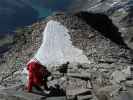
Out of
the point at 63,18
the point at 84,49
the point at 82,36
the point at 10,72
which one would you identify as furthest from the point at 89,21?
the point at 10,72

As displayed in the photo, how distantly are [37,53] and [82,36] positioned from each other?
6414 mm

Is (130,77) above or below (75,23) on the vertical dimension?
below

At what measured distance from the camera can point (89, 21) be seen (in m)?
59.0

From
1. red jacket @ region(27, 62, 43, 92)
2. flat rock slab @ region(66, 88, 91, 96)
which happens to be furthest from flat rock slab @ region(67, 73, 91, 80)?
red jacket @ region(27, 62, 43, 92)

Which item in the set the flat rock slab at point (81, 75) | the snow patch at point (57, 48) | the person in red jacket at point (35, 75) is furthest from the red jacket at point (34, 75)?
the snow patch at point (57, 48)

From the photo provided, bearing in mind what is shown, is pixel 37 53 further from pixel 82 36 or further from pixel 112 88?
pixel 112 88

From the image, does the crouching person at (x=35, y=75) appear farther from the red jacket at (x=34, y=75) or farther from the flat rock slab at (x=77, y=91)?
the flat rock slab at (x=77, y=91)

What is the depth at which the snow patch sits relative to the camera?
131 feet

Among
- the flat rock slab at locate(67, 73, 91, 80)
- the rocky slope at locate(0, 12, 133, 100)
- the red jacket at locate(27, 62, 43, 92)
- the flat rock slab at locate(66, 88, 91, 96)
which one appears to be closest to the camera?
the flat rock slab at locate(66, 88, 91, 96)

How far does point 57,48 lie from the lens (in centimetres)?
4597

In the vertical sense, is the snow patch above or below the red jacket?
above

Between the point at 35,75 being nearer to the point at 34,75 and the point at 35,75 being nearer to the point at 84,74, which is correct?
the point at 34,75

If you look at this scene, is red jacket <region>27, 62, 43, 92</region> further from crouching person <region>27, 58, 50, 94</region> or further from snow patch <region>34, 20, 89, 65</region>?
snow patch <region>34, 20, 89, 65</region>

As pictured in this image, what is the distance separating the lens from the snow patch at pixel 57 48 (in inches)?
1571
